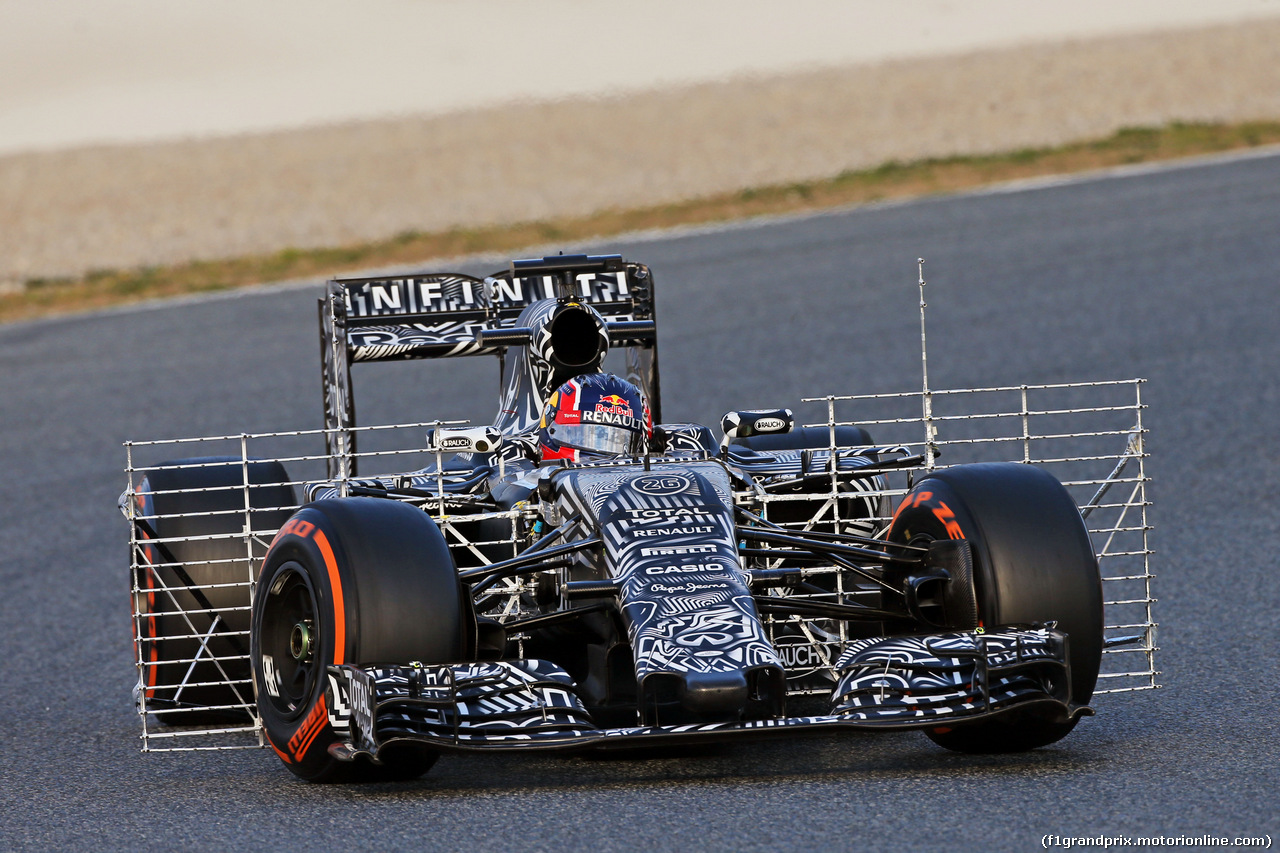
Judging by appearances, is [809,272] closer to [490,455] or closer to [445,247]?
[445,247]

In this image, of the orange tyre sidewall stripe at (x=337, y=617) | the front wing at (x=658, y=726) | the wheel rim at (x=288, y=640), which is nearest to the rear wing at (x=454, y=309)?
the wheel rim at (x=288, y=640)

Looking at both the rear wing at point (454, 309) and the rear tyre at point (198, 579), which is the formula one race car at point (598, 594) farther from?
the rear wing at point (454, 309)

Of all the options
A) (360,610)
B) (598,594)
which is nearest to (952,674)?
(598,594)

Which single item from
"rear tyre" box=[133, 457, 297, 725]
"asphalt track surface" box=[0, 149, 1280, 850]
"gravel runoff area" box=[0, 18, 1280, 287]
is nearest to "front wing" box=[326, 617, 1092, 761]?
"asphalt track surface" box=[0, 149, 1280, 850]

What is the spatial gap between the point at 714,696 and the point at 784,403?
10.0 metres

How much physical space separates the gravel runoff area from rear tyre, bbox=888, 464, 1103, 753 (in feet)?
58.3

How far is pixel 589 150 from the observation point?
33.2 metres

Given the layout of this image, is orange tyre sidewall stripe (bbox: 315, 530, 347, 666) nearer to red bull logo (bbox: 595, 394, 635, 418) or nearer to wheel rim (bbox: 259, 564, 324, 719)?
wheel rim (bbox: 259, 564, 324, 719)

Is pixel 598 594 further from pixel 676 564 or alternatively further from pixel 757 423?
pixel 757 423

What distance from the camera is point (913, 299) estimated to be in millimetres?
19938

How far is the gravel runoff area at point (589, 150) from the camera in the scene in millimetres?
27328

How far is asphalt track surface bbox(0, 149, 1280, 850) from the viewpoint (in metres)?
6.00

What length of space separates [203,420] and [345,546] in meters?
11.0

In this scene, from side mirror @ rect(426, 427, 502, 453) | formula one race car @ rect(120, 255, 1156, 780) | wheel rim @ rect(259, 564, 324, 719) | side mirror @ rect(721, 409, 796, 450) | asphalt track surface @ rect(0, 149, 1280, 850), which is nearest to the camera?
asphalt track surface @ rect(0, 149, 1280, 850)
